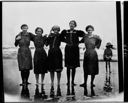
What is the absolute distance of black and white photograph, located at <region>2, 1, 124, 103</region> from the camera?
6.24 feet

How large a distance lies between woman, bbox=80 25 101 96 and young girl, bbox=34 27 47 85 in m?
0.33

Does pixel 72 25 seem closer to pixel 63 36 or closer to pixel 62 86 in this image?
pixel 63 36

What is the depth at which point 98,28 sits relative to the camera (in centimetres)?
194

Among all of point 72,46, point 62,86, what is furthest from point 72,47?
point 62,86

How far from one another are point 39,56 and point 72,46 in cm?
28

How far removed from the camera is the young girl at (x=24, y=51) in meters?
1.91

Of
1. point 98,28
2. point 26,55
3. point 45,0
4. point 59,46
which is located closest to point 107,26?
point 98,28

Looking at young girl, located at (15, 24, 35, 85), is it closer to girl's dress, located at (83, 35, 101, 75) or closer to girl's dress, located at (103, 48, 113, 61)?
girl's dress, located at (83, 35, 101, 75)

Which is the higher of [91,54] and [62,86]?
[91,54]

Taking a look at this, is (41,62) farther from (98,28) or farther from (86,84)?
(98,28)

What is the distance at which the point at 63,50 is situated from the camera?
1929mm

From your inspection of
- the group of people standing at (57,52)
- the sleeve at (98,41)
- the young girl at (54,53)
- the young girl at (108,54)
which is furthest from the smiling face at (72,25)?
the young girl at (108,54)

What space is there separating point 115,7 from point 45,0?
0.57 m

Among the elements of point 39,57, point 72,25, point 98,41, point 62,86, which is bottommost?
point 62,86
